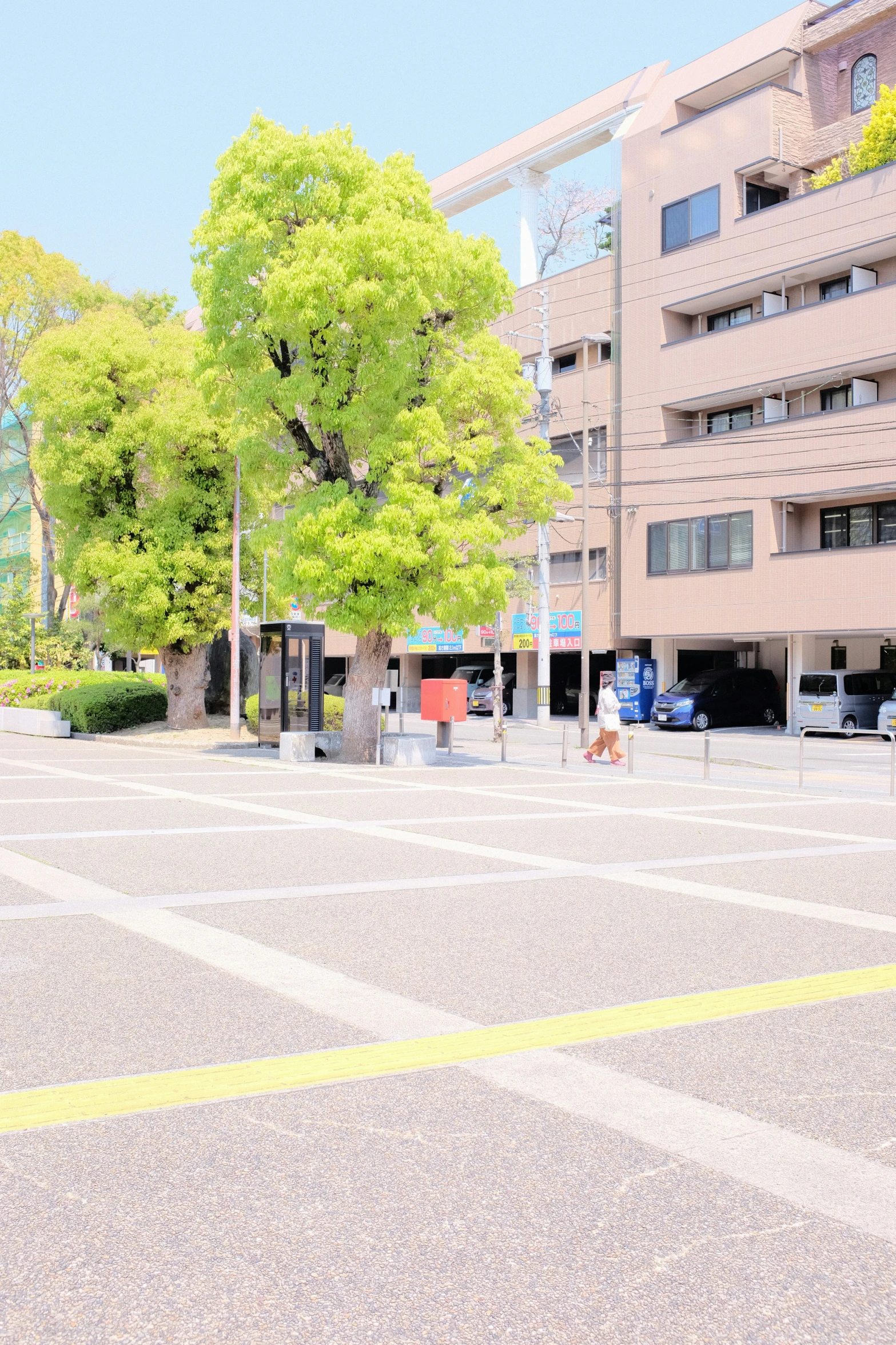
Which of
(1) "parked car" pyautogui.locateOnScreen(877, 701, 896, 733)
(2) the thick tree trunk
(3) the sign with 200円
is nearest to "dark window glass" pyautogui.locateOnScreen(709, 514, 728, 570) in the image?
(3) the sign with 200円

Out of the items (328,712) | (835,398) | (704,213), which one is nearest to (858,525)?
(835,398)

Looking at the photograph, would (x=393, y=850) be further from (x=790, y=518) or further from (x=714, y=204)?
(x=714, y=204)

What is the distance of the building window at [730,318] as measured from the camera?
3888 centimetres

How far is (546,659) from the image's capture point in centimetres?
3481

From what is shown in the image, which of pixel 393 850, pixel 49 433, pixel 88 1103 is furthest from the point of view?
pixel 49 433

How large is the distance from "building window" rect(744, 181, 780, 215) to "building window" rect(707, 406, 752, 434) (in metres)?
5.86

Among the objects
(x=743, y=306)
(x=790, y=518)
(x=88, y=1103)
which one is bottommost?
(x=88, y=1103)

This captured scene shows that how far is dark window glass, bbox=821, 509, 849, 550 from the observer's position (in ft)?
118

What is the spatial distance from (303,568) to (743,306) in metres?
23.7

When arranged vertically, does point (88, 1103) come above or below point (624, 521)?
below

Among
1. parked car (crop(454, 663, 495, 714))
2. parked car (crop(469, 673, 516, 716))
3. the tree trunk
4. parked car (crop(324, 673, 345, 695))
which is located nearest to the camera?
the tree trunk

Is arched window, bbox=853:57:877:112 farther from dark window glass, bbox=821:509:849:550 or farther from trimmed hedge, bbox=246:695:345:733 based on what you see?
trimmed hedge, bbox=246:695:345:733

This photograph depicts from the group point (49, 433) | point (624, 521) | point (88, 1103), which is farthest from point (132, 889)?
point (624, 521)

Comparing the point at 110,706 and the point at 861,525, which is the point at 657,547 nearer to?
the point at 861,525
